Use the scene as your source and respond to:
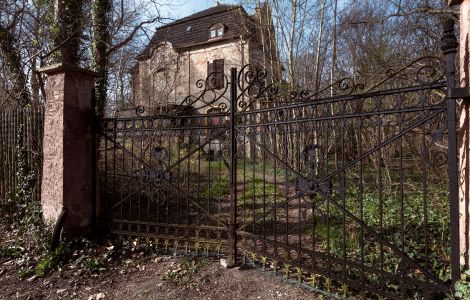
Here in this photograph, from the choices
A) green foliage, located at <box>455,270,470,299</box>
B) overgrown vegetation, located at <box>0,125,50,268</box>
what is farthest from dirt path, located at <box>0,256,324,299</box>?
green foliage, located at <box>455,270,470,299</box>

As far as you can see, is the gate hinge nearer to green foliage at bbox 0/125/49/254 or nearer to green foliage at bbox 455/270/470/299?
green foliage at bbox 455/270/470/299

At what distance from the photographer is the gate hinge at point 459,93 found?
2486 millimetres

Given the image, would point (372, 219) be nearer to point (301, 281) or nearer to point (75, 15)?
point (301, 281)

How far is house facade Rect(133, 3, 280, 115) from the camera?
1035cm

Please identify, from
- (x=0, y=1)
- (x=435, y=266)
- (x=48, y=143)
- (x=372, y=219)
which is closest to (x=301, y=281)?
(x=435, y=266)

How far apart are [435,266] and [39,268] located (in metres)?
4.65

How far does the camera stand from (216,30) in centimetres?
2195

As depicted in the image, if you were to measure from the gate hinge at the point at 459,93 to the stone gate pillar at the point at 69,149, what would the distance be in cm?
445

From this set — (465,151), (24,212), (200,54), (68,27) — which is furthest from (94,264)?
(200,54)

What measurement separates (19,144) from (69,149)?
196cm

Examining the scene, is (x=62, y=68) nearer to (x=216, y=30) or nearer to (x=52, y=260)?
(x=52, y=260)

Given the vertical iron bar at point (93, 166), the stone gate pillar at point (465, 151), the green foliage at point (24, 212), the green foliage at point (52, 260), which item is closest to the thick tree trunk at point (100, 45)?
the green foliage at point (24, 212)

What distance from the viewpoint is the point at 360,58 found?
9.52 m

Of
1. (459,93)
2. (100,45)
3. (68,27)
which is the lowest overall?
(459,93)
